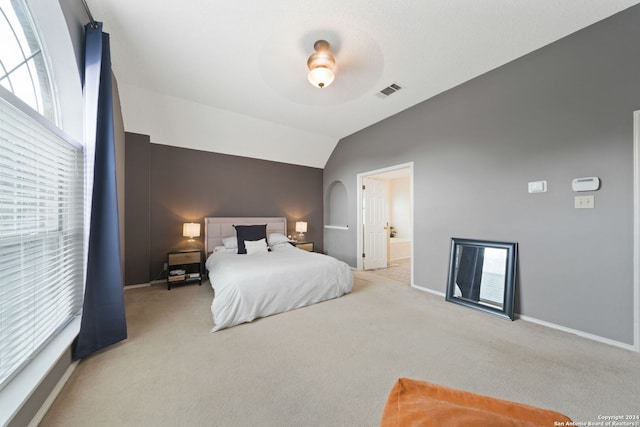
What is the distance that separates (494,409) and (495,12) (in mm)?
2827

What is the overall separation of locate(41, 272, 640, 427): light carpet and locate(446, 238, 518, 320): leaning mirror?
23 centimetres

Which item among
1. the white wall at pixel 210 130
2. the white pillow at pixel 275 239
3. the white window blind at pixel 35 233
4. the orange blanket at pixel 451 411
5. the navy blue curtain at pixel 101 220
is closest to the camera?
the orange blanket at pixel 451 411

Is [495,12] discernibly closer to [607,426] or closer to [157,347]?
[607,426]

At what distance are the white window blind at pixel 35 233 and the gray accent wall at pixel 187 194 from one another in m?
1.92

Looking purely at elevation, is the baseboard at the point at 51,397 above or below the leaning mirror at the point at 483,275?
below

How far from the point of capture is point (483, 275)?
2.82 meters

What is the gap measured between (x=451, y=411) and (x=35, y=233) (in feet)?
7.66

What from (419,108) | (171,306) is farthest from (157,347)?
(419,108)

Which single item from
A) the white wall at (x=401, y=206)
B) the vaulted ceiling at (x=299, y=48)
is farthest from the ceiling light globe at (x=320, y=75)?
the white wall at (x=401, y=206)

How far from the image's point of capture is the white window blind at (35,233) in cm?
118

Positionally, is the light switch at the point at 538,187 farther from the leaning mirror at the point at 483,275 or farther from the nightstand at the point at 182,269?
the nightstand at the point at 182,269

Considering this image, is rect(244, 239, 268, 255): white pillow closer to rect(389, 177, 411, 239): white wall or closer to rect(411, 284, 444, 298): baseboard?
rect(411, 284, 444, 298): baseboard

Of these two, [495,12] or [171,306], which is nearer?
[495,12]

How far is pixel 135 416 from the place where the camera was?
1.31 metres
